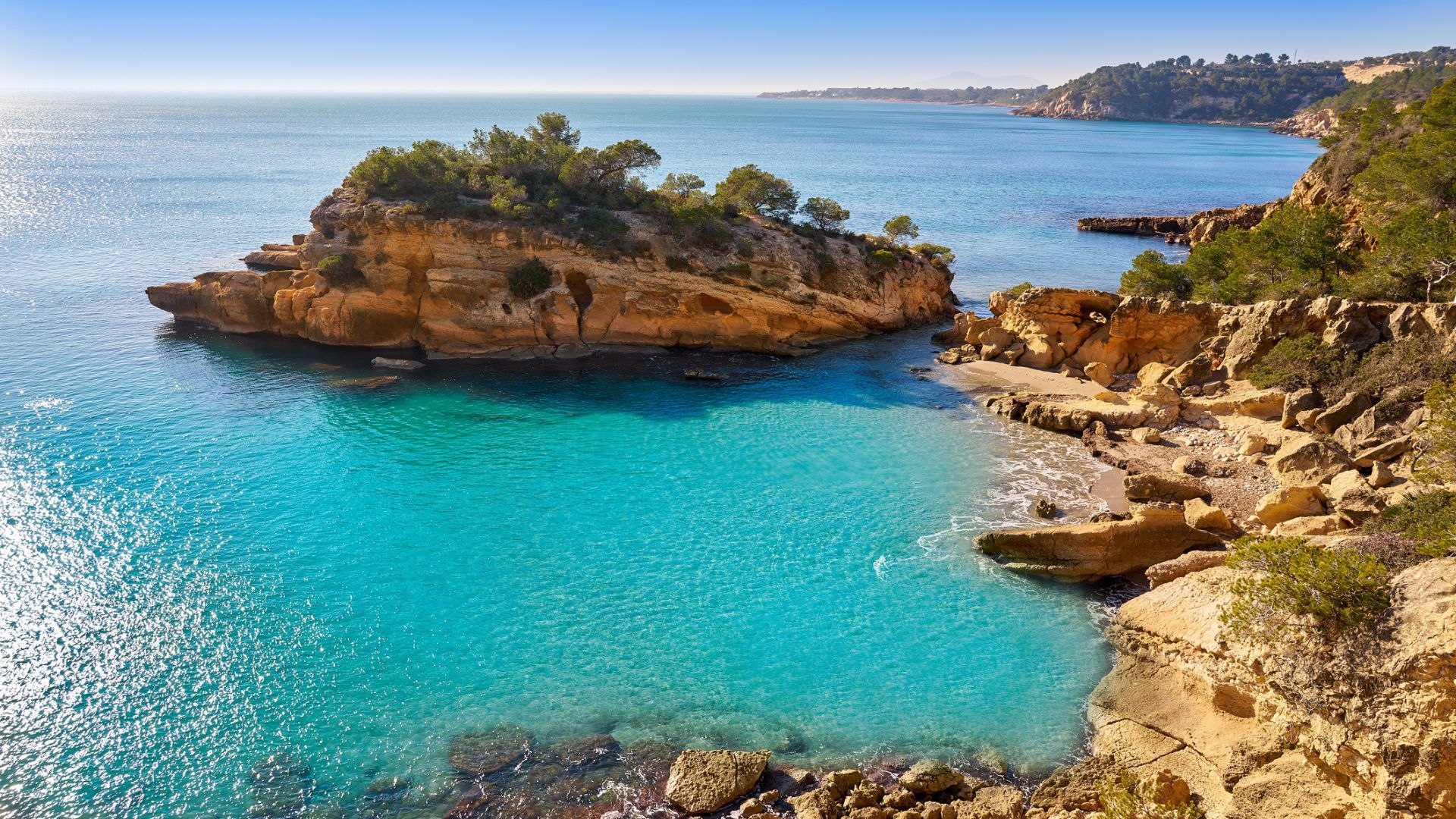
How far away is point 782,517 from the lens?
27.1 metres

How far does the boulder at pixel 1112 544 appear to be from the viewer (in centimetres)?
2348

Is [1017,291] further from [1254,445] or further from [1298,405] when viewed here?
[1254,445]

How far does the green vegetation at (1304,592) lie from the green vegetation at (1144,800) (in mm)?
3361

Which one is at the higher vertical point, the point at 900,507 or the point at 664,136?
the point at 664,136

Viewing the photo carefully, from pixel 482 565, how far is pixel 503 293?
22.5 m

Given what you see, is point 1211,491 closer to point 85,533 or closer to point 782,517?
point 782,517

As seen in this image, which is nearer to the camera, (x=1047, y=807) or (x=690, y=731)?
(x=1047, y=807)

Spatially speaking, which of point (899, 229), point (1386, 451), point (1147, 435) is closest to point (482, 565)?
point (1147, 435)

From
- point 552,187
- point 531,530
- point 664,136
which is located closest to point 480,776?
point 531,530

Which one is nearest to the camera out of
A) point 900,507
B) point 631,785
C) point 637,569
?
point 631,785

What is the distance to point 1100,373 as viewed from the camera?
38.1 meters

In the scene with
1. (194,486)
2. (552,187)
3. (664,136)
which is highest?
(664,136)

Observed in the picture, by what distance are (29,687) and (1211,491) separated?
32929 millimetres

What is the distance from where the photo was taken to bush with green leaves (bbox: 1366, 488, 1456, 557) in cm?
1584
